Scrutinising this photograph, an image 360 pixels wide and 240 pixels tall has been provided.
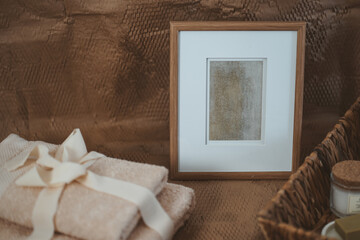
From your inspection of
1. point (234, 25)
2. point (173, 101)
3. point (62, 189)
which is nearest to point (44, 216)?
point (62, 189)

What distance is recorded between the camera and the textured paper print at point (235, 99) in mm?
655

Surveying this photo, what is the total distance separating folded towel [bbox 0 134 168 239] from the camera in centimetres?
43

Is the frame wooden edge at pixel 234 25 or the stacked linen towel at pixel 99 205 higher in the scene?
the frame wooden edge at pixel 234 25

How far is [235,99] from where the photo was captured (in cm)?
67

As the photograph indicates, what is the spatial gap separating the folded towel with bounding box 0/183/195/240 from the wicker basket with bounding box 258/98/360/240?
0.46 feet

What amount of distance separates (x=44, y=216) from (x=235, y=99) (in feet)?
1.26

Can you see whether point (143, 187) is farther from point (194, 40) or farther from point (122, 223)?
point (194, 40)

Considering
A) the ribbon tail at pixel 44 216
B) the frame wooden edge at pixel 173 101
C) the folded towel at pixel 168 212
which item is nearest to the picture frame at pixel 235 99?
the frame wooden edge at pixel 173 101

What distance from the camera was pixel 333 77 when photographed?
68 cm

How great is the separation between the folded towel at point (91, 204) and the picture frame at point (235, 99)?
17 centimetres

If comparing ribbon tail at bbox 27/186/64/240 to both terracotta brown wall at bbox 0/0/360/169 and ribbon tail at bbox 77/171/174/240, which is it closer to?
ribbon tail at bbox 77/171/174/240

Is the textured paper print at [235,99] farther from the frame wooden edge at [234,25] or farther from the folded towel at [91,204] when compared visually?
the folded towel at [91,204]

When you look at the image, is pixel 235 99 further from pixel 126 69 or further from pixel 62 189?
pixel 62 189

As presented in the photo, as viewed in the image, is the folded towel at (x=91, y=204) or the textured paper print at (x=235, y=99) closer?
the folded towel at (x=91, y=204)
